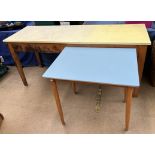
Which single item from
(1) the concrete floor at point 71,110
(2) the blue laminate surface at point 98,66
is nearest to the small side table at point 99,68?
(2) the blue laminate surface at point 98,66

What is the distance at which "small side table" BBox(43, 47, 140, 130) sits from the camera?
1181mm

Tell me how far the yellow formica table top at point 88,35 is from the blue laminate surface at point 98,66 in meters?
0.08

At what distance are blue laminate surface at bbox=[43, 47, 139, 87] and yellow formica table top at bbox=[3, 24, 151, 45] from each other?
0.08 m

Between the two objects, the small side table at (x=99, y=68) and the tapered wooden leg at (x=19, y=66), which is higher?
the small side table at (x=99, y=68)

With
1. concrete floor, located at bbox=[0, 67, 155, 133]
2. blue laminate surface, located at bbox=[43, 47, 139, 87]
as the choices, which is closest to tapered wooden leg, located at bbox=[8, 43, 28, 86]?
concrete floor, located at bbox=[0, 67, 155, 133]

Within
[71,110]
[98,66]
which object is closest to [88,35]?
[98,66]

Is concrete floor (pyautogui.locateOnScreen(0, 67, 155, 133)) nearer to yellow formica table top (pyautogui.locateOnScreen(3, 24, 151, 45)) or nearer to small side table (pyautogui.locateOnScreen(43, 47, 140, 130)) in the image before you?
small side table (pyautogui.locateOnScreen(43, 47, 140, 130))

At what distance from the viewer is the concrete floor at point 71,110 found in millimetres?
1570

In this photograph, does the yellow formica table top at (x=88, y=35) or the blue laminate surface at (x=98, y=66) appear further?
the yellow formica table top at (x=88, y=35)

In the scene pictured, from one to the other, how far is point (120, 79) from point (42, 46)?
0.94 meters

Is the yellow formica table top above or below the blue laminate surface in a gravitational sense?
above

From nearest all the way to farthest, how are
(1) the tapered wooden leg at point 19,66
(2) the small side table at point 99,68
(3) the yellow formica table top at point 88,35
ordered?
(2) the small side table at point 99,68
(3) the yellow formica table top at point 88,35
(1) the tapered wooden leg at point 19,66

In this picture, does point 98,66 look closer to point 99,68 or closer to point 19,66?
point 99,68

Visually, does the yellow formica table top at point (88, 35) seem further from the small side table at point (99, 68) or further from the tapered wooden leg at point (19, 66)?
the tapered wooden leg at point (19, 66)
